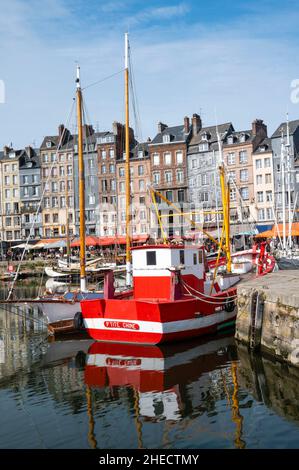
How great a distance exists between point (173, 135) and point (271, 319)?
2343 inches

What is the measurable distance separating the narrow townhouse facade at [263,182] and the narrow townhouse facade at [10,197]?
129ft

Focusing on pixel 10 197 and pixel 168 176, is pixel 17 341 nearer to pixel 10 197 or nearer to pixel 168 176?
pixel 168 176

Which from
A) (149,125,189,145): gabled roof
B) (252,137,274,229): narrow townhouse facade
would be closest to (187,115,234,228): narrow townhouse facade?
(149,125,189,145): gabled roof

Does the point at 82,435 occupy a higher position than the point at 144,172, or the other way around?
the point at 144,172

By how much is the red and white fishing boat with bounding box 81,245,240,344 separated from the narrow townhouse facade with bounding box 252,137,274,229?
45.5 meters

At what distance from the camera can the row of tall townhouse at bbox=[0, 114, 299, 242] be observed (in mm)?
67250

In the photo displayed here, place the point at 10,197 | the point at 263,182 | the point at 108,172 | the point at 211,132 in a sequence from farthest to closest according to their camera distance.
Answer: the point at 10,197 → the point at 108,172 → the point at 211,132 → the point at 263,182

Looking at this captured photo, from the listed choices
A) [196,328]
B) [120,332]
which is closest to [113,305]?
[120,332]

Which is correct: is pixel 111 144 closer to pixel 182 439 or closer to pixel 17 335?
pixel 17 335

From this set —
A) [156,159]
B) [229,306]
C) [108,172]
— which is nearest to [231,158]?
[156,159]

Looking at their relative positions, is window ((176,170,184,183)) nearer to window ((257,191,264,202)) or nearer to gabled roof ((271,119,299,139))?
window ((257,191,264,202))

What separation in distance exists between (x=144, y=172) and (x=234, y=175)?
13.8 m

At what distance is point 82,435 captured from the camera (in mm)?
11664

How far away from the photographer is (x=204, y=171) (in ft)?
231
